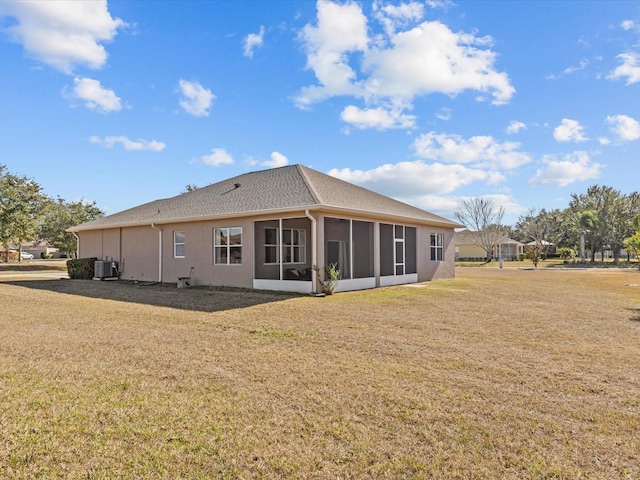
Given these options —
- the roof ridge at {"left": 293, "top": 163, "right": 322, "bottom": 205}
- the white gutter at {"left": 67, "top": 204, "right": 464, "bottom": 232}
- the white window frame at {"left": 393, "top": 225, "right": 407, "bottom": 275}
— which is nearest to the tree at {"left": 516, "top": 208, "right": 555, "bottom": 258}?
the white window frame at {"left": 393, "top": 225, "right": 407, "bottom": 275}

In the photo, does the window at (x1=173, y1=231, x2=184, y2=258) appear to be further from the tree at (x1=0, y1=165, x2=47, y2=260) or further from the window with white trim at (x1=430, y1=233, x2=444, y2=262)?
the tree at (x1=0, y1=165, x2=47, y2=260)

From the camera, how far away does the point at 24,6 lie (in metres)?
10.3

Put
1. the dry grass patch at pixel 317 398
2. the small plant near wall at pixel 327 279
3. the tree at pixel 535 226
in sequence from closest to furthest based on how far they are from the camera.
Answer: the dry grass patch at pixel 317 398, the small plant near wall at pixel 327 279, the tree at pixel 535 226

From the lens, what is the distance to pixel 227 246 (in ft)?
48.3

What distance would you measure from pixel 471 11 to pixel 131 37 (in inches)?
435

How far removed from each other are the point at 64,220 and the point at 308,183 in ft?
116

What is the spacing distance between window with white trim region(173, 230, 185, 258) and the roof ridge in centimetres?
552

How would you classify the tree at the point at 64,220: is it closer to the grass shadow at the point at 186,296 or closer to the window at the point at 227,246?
the grass shadow at the point at 186,296

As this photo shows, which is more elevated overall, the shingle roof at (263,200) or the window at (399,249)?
the shingle roof at (263,200)

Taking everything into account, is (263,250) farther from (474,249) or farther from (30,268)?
(474,249)

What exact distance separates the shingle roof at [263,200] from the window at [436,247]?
2.31 ft

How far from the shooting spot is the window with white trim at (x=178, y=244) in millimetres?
16281

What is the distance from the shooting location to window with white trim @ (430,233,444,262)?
1923cm

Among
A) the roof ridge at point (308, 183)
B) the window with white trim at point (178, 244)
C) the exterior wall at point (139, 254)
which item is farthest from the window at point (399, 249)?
the exterior wall at point (139, 254)
